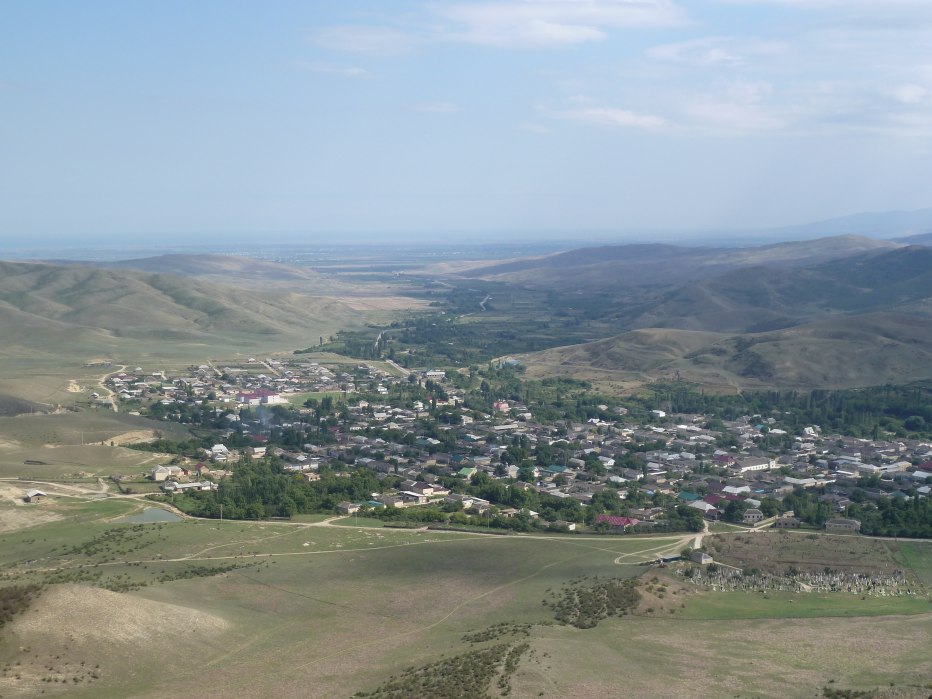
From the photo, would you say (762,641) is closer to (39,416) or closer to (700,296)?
(39,416)

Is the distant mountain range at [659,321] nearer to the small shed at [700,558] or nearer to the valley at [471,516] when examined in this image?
the valley at [471,516]

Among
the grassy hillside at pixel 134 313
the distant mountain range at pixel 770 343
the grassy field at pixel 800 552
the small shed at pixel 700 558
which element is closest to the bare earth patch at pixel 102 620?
the small shed at pixel 700 558

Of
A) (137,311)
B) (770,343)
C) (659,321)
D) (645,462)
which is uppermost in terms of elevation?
(137,311)

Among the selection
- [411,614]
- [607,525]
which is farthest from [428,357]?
[411,614]

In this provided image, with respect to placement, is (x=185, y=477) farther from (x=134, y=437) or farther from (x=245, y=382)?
(x=245, y=382)

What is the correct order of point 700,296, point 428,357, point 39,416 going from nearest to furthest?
point 39,416 → point 428,357 → point 700,296

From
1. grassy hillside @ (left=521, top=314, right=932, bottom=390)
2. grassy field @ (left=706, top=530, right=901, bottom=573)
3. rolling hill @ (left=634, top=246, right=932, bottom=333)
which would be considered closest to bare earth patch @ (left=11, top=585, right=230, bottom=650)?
grassy field @ (left=706, top=530, right=901, bottom=573)

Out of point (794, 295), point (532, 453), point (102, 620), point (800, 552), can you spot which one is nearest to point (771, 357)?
point (532, 453)
